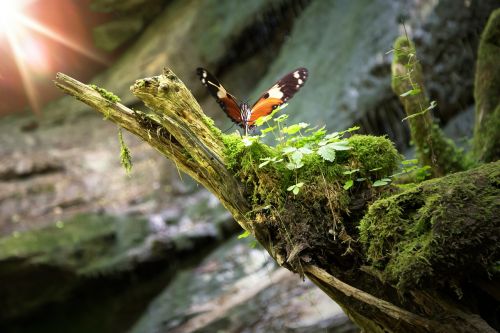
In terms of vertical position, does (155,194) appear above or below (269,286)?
above

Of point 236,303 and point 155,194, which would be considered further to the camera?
point 155,194

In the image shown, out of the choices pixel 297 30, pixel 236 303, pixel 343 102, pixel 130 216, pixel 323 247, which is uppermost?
pixel 297 30

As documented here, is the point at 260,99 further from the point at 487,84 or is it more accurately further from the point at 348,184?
the point at 487,84

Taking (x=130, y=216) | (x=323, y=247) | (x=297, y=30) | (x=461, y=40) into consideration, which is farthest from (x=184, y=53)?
(x=323, y=247)

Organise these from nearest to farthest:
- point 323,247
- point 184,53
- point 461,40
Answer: point 323,247, point 461,40, point 184,53

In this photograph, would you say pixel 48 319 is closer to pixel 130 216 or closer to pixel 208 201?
pixel 130 216

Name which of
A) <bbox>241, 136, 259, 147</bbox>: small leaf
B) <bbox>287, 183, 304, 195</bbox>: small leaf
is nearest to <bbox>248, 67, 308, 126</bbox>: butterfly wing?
<bbox>241, 136, 259, 147</bbox>: small leaf

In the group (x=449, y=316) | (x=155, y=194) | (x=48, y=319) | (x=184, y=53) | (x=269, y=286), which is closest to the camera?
(x=449, y=316)
